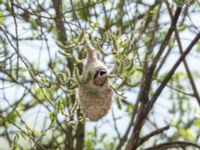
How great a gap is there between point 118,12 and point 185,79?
1234 mm

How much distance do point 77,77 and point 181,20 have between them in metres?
1.98

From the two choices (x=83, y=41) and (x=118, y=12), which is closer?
(x=83, y=41)

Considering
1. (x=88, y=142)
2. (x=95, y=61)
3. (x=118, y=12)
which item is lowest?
(x=88, y=142)

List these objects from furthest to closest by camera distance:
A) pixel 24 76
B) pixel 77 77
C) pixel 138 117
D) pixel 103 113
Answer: pixel 24 76, pixel 138 117, pixel 103 113, pixel 77 77

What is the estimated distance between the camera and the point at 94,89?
7.00 ft

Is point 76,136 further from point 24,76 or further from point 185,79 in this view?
point 185,79

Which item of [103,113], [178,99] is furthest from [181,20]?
[103,113]

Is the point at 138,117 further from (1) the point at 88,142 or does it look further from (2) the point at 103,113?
(1) the point at 88,142

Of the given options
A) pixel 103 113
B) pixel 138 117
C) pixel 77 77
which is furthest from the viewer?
pixel 138 117

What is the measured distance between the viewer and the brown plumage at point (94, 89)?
2.10m

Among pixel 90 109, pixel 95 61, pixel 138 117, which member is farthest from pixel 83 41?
pixel 138 117

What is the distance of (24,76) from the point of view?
4195mm

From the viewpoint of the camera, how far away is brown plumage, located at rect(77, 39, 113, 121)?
210cm

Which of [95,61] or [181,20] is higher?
[181,20]
